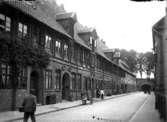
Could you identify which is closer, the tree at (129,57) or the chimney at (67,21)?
the chimney at (67,21)

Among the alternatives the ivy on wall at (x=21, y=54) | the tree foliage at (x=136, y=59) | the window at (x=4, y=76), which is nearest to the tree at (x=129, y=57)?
the tree foliage at (x=136, y=59)

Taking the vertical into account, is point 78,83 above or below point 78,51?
below

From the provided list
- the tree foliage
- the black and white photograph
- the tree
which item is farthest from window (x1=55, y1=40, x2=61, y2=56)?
the tree

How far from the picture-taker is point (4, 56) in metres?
17.2

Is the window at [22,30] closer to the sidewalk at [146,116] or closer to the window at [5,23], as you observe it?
the window at [5,23]

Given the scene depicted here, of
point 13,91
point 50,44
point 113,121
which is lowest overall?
point 113,121

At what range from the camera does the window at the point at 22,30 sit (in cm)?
1970

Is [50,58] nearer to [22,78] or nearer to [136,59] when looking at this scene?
[22,78]

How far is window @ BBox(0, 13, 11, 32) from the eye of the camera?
1767 centimetres

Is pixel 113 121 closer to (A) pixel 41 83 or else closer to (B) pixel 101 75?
(A) pixel 41 83

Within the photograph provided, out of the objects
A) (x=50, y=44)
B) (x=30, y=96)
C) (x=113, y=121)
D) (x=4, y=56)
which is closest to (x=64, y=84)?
(x=50, y=44)

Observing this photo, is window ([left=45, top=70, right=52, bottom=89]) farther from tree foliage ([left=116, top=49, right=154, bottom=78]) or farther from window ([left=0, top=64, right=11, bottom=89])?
tree foliage ([left=116, top=49, right=154, bottom=78])

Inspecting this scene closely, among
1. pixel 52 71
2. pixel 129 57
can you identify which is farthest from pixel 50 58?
pixel 129 57

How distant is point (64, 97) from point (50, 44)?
7655 mm
